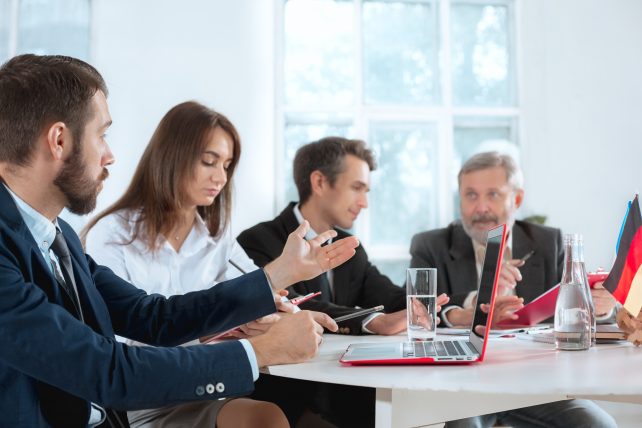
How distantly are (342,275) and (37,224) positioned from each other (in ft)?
5.63

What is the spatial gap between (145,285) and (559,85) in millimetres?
4800

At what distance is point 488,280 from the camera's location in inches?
59.6

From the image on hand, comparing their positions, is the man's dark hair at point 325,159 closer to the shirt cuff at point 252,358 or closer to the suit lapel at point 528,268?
the suit lapel at point 528,268

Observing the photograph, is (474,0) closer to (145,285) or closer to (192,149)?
(192,149)

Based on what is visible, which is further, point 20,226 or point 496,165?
point 496,165

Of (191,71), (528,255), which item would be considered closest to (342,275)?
(528,255)

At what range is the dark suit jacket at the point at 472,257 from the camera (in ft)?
9.98

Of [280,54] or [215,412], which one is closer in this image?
[215,412]

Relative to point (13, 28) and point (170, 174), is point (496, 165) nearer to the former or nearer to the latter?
point (170, 174)

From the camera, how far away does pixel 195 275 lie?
7.78 ft

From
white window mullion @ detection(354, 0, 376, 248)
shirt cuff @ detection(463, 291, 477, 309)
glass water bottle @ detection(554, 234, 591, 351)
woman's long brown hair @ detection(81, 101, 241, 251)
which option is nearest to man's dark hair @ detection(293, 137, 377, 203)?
woman's long brown hair @ detection(81, 101, 241, 251)

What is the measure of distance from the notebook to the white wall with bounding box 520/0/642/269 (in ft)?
15.3

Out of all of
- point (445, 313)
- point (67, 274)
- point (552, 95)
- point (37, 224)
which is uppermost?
point (552, 95)

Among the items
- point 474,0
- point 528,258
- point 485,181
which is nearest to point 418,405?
point 528,258
